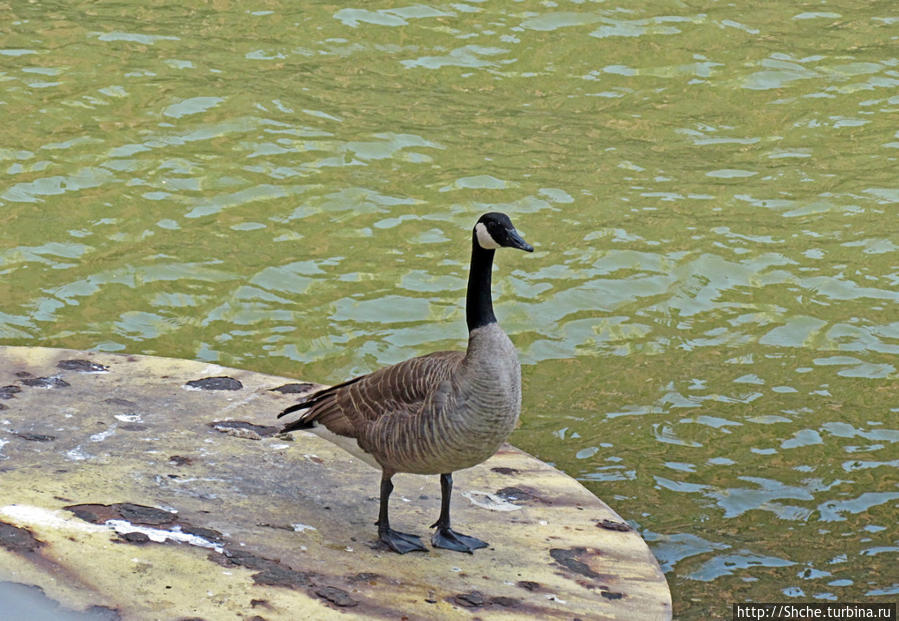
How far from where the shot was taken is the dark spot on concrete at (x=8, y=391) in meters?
7.14

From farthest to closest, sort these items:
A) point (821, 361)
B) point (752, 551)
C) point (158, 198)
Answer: point (158, 198) < point (821, 361) < point (752, 551)

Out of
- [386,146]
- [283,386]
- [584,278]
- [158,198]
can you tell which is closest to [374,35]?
[386,146]

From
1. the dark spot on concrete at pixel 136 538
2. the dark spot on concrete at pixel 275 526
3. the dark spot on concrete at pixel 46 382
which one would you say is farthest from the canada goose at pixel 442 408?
the dark spot on concrete at pixel 46 382

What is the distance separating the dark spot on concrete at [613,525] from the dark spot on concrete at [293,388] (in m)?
2.15

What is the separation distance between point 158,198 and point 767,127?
636cm

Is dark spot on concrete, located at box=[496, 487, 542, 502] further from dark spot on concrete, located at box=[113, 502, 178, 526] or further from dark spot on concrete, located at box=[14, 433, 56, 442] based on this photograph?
dark spot on concrete, located at box=[14, 433, 56, 442]

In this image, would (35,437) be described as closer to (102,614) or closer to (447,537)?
(102,614)

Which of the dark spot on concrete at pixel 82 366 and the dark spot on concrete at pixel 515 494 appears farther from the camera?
the dark spot on concrete at pixel 82 366

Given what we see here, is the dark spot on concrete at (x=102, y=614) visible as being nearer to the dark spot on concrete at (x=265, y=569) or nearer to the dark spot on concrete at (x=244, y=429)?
the dark spot on concrete at (x=265, y=569)

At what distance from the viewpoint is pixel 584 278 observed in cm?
1056

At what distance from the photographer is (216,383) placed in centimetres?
765

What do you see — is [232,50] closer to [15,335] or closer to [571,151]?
[571,151]

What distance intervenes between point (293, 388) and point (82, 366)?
1.32 m

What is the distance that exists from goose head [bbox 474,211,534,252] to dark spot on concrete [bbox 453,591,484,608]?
1662 millimetres
